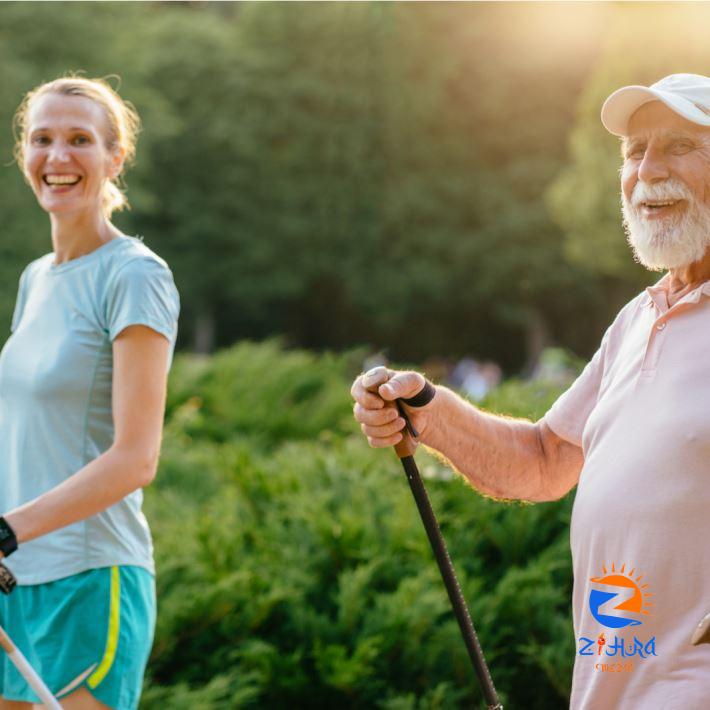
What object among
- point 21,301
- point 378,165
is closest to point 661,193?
point 21,301

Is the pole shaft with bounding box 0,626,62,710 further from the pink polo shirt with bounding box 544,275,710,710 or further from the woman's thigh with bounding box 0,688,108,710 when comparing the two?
the pink polo shirt with bounding box 544,275,710,710

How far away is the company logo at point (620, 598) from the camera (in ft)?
7.63

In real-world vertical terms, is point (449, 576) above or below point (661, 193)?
below

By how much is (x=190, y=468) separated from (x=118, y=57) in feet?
88.8

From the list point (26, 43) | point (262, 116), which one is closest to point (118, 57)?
point (26, 43)

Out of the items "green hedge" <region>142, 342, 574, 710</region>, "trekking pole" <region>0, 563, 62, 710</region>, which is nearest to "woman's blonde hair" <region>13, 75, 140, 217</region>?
"trekking pole" <region>0, 563, 62, 710</region>

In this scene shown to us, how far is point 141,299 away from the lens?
2.96 meters

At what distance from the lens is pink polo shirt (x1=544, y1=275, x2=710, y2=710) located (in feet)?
7.47

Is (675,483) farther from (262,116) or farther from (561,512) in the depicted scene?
(262,116)

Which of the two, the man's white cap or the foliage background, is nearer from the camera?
the man's white cap

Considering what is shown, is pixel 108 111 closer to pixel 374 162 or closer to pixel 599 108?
pixel 599 108

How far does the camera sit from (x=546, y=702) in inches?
192

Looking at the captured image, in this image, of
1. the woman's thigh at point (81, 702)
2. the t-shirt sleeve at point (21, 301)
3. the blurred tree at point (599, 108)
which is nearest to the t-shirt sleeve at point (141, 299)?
the t-shirt sleeve at point (21, 301)

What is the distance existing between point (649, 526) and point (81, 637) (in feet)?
4.55
